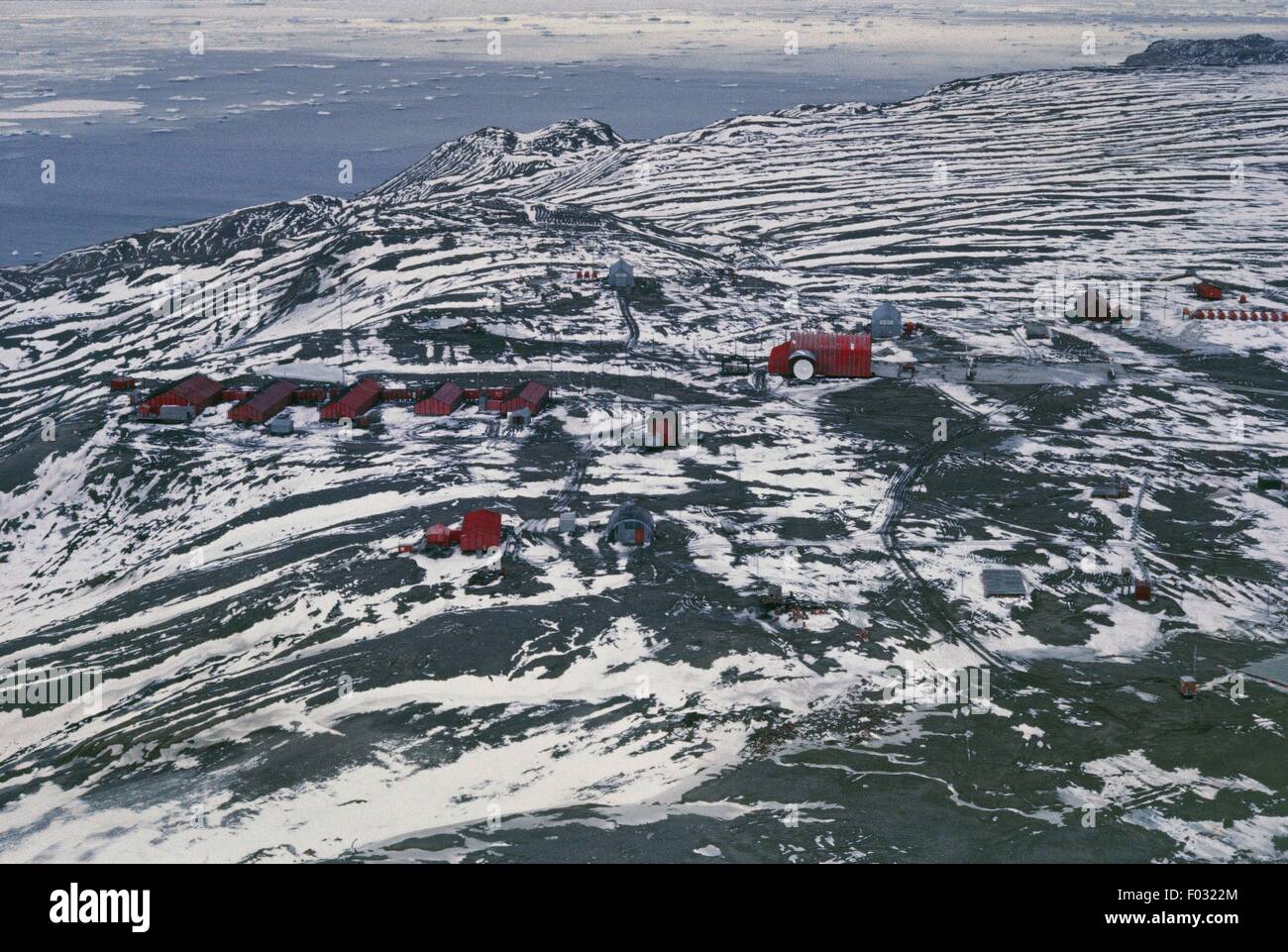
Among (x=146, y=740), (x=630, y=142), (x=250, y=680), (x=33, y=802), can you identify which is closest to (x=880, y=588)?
(x=250, y=680)

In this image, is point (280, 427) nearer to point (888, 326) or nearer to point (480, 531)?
point (480, 531)

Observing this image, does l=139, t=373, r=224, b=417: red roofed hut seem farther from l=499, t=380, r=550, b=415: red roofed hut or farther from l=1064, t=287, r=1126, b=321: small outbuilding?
l=1064, t=287, r=1126, b=321: small outbuilding

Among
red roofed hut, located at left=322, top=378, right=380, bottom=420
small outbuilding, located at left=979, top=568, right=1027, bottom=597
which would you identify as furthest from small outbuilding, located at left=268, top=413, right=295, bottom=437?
small outbuilding, located at left=979, top=568, right=1027, bottom=597

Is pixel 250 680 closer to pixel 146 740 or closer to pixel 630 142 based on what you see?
pixel 146 740

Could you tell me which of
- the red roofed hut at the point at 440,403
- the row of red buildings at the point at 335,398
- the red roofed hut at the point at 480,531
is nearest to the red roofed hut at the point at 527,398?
the row of red buildings at the point at 335,398

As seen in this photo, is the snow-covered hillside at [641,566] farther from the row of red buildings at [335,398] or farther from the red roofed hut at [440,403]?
the row of red buildings at [335,398]

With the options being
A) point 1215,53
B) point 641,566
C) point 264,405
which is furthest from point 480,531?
point 1215,53
